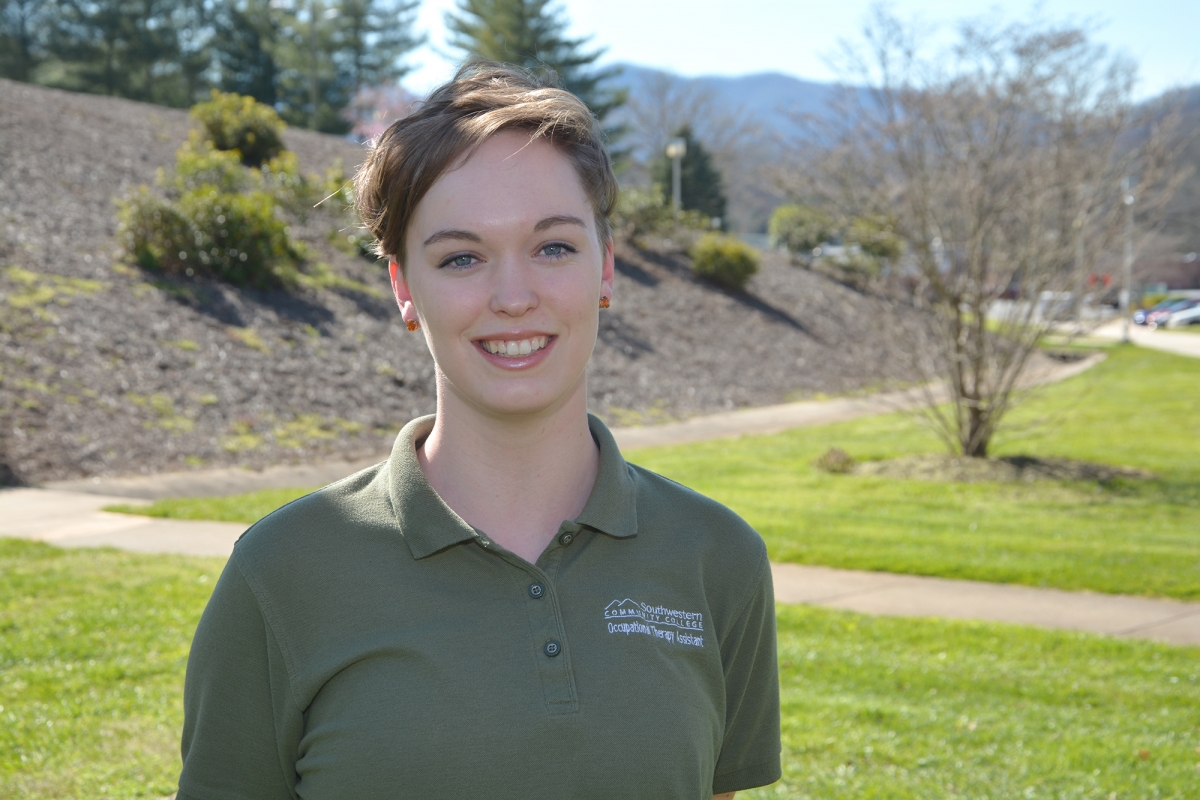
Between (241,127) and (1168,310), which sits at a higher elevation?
(241,127)

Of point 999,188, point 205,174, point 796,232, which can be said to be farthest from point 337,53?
point 999,188

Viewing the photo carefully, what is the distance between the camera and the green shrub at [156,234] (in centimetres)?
1357

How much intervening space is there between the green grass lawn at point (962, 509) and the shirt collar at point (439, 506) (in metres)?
5.92

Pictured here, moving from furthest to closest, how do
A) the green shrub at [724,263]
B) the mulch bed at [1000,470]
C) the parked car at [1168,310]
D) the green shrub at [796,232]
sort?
the parked car at [1168,310] < the green shrub at [796,232] < the green shrub at [724,263] < the mulch bed at [1000,470]

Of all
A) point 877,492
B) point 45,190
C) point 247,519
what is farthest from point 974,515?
point 45,190

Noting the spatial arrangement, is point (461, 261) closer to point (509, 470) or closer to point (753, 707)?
point (509, 470)

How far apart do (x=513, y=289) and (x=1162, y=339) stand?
3545cm

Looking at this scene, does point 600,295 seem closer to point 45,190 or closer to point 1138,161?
point 1138,161

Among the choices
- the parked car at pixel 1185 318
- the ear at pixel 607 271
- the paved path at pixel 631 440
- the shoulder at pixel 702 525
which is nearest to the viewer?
the shoulder at pixel 702 525

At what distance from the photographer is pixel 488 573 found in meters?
1.69

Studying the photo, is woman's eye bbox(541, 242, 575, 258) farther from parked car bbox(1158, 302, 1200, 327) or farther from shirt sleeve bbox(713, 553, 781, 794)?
parked car bbox(1158, 302, 1200, 327)

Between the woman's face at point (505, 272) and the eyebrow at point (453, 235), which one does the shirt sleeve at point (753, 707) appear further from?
the eyebrow at point (453, 235)

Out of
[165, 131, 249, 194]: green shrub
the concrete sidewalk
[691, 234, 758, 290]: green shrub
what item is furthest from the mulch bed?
[691, 234, 758, 290]: green shrub

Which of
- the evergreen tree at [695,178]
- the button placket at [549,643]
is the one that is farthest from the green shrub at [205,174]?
the evergreen tree at [695,178]
